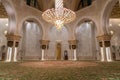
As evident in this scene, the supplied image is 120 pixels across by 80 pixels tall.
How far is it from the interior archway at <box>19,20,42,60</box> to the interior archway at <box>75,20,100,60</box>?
5553 mm

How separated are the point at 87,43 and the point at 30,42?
7.75m

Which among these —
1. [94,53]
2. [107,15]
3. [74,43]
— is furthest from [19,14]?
[94,53]

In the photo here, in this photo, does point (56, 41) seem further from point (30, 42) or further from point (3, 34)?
point (3, 34)

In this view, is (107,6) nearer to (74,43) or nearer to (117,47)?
(74,43)

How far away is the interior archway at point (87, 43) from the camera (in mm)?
15070

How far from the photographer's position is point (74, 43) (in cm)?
1298

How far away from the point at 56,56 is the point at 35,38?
380 cm

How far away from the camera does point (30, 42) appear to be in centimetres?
1534

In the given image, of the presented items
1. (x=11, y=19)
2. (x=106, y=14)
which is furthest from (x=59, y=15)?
(x=11, y=19)

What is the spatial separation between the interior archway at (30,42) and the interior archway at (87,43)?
5.55 meters

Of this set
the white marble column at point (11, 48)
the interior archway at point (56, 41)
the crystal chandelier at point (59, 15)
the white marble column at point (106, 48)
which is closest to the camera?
the crystal chandelier at point (59, 15)

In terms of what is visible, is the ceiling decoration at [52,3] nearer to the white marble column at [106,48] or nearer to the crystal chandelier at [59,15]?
the crystal chandelier at [59,15]

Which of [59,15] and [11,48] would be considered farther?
[11,48]

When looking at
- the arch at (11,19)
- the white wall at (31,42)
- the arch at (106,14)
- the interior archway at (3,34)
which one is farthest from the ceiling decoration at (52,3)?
the arch at (106,14)
